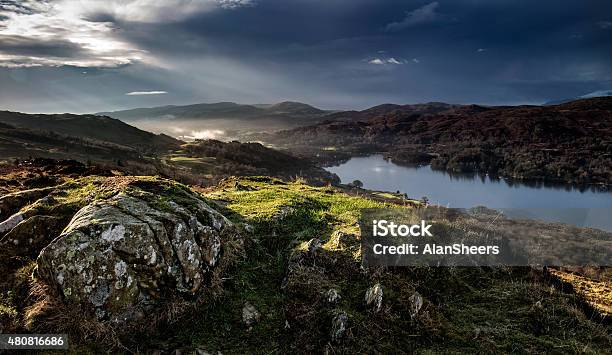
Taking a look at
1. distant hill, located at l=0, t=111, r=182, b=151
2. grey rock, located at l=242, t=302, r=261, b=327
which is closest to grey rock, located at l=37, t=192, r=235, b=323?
grey rock, located at l=242, t=302, r=261, b=327

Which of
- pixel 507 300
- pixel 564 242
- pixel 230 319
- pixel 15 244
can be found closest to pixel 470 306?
pixel 507 300

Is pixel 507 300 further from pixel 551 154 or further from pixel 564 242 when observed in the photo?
pixel 551 154

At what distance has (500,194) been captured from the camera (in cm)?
7069

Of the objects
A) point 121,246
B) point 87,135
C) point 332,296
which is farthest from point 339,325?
point 87,135

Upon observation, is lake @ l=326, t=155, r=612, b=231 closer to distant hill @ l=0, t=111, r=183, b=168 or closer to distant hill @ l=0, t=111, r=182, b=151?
distant hill @ l=0, t=111, r=183, b=168

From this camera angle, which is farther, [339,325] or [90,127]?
[90,127]

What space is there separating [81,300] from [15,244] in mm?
2653

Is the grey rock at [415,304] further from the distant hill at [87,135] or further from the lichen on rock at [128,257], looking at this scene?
the distant hill at [87,135]

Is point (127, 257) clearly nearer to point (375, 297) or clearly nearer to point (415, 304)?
point (375, 297)

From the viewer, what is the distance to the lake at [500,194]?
50.5 m

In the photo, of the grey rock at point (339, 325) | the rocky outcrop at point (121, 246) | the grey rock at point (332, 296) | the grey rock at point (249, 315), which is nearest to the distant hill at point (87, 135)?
the rocky outcrop at point (121, 246)

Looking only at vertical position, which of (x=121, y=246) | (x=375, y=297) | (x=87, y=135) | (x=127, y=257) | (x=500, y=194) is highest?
(x=87, y=135)

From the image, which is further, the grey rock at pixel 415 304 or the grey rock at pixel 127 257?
the grey rock at pixel 415 304

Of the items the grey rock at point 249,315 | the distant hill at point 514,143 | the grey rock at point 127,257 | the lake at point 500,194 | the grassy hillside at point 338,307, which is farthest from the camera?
the distant hill at point 514,143
